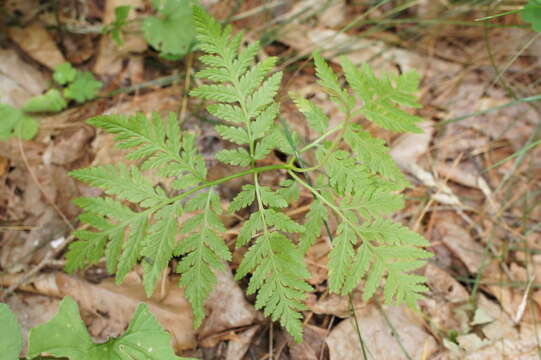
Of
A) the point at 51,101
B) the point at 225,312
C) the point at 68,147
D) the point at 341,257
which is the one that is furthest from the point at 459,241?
the point at 51,101

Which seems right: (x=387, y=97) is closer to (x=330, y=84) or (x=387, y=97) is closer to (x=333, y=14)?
(x=330, y=84)

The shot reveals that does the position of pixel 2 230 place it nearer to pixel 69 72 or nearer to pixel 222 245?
pixel 69 72

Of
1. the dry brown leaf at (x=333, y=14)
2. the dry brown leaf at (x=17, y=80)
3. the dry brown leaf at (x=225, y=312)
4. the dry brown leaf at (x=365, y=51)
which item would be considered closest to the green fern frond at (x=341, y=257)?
the dry brown leaf at (x=225, y=312)

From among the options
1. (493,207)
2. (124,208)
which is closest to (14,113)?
(124,208)

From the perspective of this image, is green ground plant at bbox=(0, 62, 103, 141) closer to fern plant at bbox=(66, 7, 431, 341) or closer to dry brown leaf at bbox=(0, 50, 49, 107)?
dry brown leaf at bbox=(0, 50, 49, 107)

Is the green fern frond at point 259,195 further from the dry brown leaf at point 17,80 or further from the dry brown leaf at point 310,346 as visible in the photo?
the dry brown leaf at point 17,80
